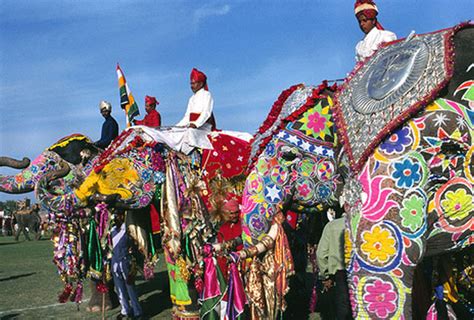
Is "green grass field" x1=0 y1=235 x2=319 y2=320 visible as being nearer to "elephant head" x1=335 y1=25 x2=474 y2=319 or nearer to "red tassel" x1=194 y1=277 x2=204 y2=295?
"red tassel" x1=194 y1=277 x2=204 y2=295

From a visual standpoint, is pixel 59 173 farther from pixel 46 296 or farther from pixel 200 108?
pixel 46 296

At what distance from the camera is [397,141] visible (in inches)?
101

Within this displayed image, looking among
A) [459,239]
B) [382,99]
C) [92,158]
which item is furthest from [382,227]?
[92,158]

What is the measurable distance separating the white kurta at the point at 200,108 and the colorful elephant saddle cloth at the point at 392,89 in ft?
16.5

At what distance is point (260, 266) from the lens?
488 cm

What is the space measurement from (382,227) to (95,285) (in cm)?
747

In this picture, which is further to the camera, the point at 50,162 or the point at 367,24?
the point at 50,162

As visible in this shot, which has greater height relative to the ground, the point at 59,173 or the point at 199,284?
the point at 59,173

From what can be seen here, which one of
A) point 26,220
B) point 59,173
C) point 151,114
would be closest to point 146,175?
point 59,173

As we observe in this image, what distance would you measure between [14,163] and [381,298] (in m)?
7.60

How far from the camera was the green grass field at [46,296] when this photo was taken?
28.9 feet

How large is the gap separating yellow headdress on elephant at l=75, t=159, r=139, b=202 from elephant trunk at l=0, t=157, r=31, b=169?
2.79m

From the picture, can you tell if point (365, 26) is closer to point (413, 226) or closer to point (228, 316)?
point (413, 226)

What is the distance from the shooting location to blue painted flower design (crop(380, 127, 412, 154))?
255 cm
